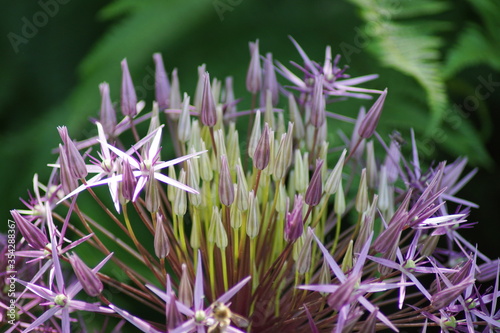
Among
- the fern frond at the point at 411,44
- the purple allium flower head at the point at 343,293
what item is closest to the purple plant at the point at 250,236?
the purple allium flower head at the point at 343,293

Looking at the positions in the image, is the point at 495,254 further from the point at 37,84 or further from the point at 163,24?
the point at 37,84

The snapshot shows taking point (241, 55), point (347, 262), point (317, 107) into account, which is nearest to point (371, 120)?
point (317, 107)

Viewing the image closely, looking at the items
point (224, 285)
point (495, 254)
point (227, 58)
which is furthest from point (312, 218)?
point (227, 58)

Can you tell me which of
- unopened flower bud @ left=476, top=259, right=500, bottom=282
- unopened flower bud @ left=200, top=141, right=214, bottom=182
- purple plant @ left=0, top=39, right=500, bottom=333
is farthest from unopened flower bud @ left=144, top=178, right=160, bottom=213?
unopened flower bud @ left=476, top=259, right=500, bottom=282

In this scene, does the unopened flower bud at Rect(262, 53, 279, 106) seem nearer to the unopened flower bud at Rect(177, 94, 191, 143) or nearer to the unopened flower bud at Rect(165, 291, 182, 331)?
the unopened flower bud at Rect(177, 94, 191, 143)

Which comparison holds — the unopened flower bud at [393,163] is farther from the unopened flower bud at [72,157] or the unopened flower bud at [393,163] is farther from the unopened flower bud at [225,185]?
the unopened flower bud at [72,157]

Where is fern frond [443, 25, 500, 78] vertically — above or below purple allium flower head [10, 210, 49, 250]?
below
